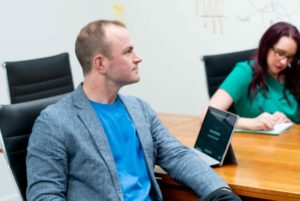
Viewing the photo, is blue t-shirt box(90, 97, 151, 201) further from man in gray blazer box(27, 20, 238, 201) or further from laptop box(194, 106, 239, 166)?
laptop box(194, 106, 239, 166)

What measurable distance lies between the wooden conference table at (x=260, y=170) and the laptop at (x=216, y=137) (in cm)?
5

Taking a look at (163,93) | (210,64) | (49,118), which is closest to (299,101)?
(210,64)

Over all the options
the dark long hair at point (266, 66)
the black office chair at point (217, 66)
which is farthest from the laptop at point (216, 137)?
the black office chair at point (217, 66)

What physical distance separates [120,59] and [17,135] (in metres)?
0.47

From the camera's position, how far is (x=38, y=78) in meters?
2.93

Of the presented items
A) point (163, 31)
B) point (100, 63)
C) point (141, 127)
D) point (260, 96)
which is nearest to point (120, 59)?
point (100, 63)

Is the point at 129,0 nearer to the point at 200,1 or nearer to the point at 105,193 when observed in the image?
the point at 200,1

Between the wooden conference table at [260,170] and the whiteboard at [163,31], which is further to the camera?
the whiteboard at [163,31]

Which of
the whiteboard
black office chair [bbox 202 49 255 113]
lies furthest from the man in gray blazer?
the whiteboard

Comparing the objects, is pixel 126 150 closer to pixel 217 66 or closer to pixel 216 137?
pixel 216 137

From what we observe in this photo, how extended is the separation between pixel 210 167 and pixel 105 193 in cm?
42

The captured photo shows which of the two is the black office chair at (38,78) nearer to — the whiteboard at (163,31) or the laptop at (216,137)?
the whiteboard at (163,31)

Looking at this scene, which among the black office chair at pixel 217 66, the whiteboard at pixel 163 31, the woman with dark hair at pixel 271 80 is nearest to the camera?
the woman with dark hair at pixel 271 80

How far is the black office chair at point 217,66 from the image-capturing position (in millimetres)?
2832
